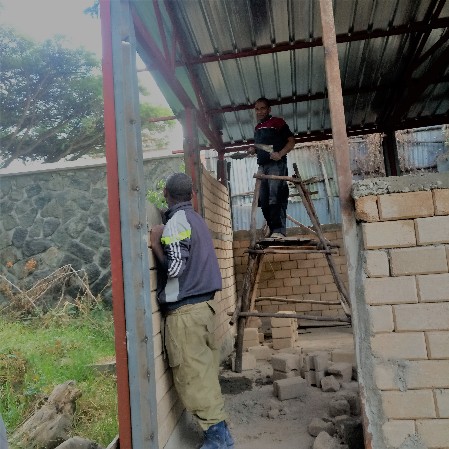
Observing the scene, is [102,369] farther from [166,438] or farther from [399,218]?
[399,218]

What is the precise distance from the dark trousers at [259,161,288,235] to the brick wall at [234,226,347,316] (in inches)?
106

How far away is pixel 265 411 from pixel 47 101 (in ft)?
36.8

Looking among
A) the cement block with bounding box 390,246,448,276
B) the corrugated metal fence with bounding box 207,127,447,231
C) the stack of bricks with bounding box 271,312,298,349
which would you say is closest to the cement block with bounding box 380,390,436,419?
the cement block with bounding box 390,246,448,276

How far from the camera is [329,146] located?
1230 centimetres

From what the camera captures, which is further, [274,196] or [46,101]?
[46,101]

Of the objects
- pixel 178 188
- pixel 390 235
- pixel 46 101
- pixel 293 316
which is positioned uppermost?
pixel 46 101

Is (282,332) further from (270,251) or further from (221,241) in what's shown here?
(270,251)

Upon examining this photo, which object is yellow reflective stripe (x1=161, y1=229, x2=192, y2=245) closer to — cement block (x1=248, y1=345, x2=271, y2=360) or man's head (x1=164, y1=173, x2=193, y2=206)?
man's head (x1=164, y1=173, x2=193, y2=206)

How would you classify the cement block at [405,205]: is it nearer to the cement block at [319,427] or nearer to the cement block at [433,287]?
the cement block at [433,287]

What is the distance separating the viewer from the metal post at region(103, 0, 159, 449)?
2.55 meters

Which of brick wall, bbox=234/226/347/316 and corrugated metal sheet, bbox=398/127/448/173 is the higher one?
corrugated metal sheet, bbox=398/127/448/173

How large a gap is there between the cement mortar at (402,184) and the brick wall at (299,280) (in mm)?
5434

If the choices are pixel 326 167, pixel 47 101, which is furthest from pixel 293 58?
pixel 47 101

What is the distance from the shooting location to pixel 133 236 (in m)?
2.63
